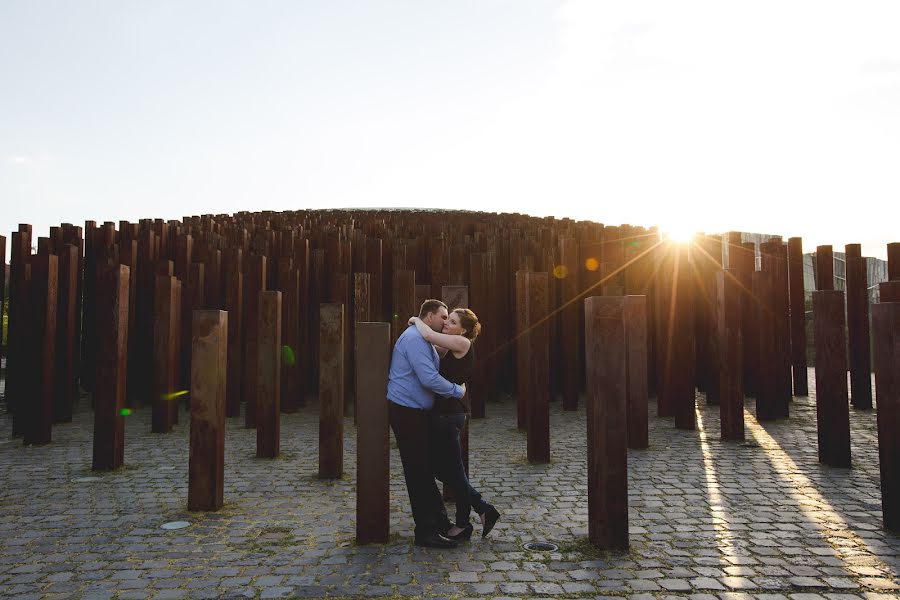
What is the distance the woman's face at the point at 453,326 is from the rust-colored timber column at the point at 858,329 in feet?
24.6

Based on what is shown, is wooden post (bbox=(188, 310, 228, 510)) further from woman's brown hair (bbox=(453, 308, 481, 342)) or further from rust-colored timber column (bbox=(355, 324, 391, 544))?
woman's brown hair (bbox=(453, 308, 481, 342))

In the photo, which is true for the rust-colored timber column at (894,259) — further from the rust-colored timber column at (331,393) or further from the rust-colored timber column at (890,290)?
the rust-colored timber column at (331,393)

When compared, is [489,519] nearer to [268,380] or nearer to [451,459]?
[451,459]

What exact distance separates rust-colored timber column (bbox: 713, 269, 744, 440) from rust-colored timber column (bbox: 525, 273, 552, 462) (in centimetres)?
215

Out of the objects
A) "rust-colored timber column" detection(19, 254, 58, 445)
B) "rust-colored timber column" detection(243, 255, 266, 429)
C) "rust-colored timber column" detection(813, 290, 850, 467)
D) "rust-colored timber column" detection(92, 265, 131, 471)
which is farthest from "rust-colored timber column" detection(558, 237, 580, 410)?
"rust-colored timber column" detection(19, 254, 58, 445)

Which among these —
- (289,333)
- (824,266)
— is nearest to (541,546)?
(289,333)

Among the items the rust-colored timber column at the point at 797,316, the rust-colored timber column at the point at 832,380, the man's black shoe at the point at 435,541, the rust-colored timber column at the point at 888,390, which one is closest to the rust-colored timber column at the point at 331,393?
the man's black shoe at the point at 435,541

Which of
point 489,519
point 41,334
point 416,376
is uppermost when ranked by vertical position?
point 41,334

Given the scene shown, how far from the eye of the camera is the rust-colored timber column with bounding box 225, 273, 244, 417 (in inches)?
326

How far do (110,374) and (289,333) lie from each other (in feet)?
10.1

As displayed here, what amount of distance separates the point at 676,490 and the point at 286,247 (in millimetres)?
7141

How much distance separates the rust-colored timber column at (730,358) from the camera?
683 cm

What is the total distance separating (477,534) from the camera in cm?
404

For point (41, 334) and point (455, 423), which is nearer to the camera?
point (455, 423)
